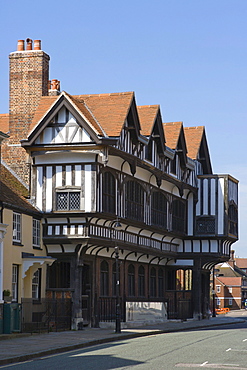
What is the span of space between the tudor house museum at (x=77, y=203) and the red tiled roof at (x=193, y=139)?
481cm

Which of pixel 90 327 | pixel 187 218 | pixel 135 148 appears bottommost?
pixel 90 327

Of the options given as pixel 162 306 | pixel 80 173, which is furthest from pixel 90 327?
pixel 162 306

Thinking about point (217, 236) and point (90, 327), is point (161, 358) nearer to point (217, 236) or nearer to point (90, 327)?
point (90, 327)

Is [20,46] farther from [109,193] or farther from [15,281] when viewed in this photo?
[15,281]

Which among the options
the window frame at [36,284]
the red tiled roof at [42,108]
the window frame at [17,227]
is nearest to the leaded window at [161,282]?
the window frame at [36,284]

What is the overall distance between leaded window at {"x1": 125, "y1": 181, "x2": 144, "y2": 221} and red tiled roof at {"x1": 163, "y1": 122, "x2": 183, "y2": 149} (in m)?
5.35

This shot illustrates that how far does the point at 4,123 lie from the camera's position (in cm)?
3572

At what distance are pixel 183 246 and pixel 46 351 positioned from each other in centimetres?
2492

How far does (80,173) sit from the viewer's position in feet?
103

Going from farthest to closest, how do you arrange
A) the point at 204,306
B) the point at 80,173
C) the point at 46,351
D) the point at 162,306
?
the point at 204,306 < the point at 162,306 < the point at 80,173 < the point at 46,351

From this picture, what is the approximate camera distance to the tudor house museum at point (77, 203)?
29.8 metres

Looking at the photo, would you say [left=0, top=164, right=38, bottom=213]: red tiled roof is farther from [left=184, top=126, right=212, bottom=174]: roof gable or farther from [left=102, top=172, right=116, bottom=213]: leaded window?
[left=184, top=126, right=212, bottom=174]: roof gable

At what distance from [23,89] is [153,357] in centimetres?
1874

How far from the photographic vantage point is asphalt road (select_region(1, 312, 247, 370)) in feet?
54.2
